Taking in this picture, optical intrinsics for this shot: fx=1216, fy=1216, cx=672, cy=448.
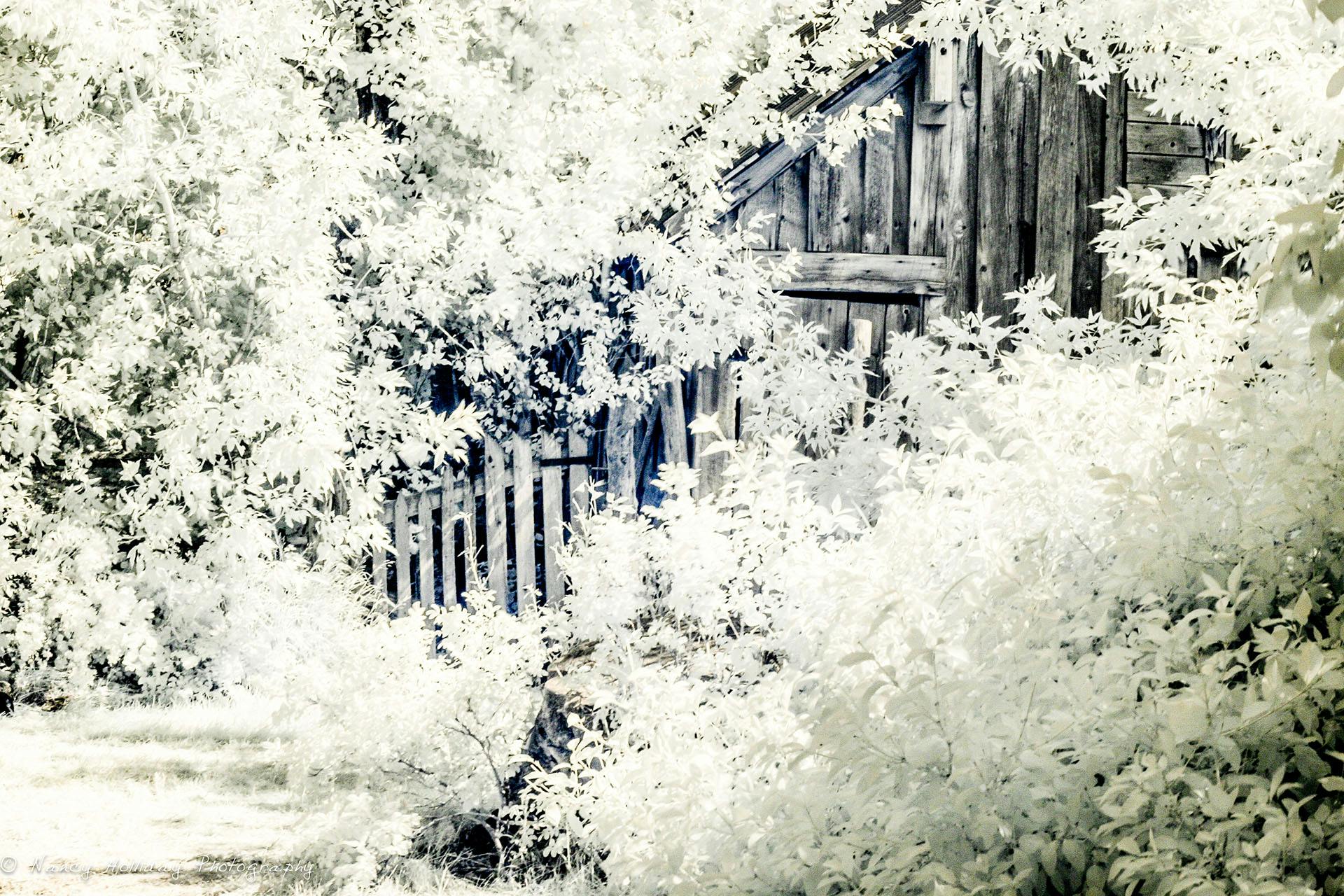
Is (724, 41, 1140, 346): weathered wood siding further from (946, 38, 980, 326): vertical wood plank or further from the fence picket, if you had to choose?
the fence picket

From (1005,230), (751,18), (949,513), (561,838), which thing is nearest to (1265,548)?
(949,513)

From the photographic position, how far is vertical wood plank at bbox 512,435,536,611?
8.27 metres

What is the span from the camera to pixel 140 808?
5809 mm

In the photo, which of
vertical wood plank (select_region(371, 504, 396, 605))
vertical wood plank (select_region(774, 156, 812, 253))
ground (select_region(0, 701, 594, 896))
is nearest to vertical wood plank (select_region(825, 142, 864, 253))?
vertical wood plank (select_region(774, 156, 812, 253))

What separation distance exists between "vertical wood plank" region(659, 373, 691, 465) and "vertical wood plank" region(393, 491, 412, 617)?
69.8 inches

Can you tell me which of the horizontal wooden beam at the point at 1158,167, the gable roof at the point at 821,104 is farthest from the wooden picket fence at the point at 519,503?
the horizontal wooden beam at the point at 1158,167

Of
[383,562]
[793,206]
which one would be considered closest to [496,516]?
[383,562]

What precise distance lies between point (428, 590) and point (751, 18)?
4291 mm

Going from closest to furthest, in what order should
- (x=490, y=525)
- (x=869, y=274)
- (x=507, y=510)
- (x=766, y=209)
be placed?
(x=869, y=274) → (x=766, y=209) → (x=490, y=525) → (x=507, y=510)

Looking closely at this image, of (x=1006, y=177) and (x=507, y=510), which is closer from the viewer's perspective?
(x=1006, y=177)

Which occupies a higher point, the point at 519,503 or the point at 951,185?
the point at 951,185

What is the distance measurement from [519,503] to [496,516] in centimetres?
18

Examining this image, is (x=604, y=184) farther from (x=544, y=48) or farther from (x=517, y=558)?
(x=517, y=558)

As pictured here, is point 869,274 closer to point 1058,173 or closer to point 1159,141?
point 1058,173
